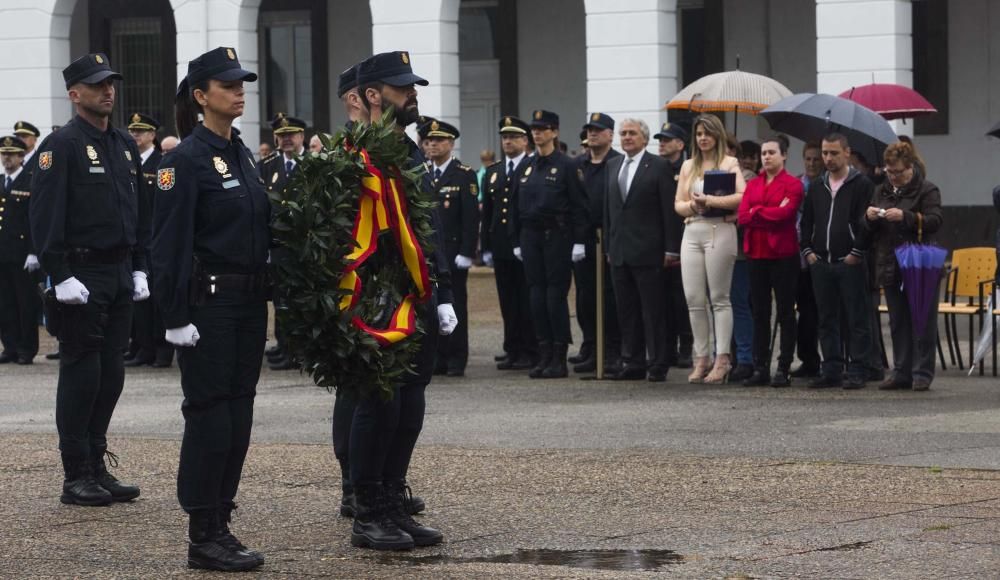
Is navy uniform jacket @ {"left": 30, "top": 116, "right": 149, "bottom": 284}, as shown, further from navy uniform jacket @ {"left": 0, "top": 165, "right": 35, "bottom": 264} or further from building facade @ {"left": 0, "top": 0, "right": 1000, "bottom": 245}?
building facade @ {"left": 0, "top": 0, "right": 1000, "bottom": 245}

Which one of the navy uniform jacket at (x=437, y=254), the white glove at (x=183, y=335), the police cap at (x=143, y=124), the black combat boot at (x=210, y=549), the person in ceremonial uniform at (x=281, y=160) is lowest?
the black combat boot at (x=210, y=549)

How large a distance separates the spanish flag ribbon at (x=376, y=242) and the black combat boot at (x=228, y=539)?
91cm

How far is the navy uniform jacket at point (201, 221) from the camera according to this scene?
7191mm

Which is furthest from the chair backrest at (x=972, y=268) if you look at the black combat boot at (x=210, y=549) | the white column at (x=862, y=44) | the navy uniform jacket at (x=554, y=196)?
the black combat boot at (x=210, y=549)

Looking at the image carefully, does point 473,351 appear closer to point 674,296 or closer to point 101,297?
point 674,296

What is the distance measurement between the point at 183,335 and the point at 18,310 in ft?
35.5

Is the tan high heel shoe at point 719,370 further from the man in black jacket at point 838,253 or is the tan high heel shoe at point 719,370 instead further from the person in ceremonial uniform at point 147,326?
the person in ceremonial uniform at point 147,326

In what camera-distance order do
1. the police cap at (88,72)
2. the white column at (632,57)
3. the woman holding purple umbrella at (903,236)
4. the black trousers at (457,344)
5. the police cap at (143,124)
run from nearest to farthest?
the police cap at (88,72) → the woman holding purple umbrella at (903,236) → the black trousers at (457,344) → the police cap at (143,124) → the white column at (632,57)

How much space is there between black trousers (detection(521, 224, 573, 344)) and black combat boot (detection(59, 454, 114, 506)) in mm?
6463

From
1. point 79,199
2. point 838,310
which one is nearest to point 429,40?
point 838,310

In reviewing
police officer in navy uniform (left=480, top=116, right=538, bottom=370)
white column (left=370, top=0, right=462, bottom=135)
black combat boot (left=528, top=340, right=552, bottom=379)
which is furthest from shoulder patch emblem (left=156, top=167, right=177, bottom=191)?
white column (left=370, top=0, right=462, bottom=135)

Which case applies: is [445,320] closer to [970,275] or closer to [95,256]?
[95,256]

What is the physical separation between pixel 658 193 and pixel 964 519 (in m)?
6.55

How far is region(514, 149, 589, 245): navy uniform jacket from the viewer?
14.8 meters
